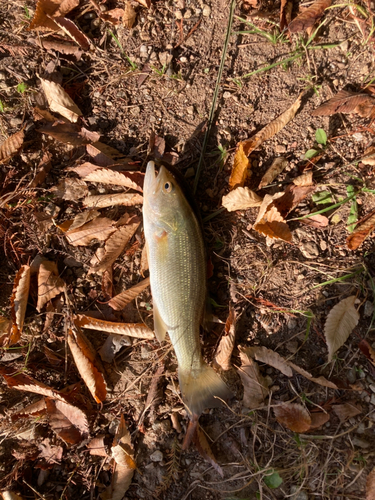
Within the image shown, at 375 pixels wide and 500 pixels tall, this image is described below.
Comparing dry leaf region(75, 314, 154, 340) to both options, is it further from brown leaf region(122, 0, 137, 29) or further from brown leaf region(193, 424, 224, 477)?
brown leaf region(122, 0, 137, 29)

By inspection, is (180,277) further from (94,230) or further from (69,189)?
(69,189)

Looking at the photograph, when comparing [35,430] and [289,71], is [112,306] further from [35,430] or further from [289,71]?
[289,71]

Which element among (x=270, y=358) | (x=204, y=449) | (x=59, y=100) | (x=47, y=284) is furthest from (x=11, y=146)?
(x=204, y=449)

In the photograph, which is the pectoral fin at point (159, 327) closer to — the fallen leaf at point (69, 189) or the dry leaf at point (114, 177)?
the dry leaf at point (114, 177)

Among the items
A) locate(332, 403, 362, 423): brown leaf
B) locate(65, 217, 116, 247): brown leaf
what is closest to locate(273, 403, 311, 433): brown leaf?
locate(332, 403, 362, 423): brown leaf

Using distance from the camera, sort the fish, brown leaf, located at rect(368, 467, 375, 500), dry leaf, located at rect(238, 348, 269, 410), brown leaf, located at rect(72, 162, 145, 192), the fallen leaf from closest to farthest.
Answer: brown leaf, located at rect(368, 467, 375, 500) → the fish → dry leaf, located at rect(238, 348, 269, 410) → brown leaf, located at rect(72, 162, 145, 192) → the fallen leaf

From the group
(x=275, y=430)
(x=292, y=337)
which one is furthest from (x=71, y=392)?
(x=292, y=337)
